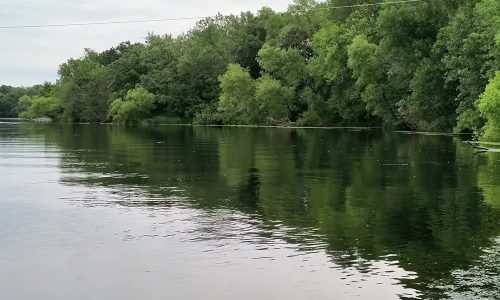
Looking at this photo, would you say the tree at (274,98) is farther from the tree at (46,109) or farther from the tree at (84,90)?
the tree at (46,109)

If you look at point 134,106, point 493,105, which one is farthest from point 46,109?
point 493,105

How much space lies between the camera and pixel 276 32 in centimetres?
10331

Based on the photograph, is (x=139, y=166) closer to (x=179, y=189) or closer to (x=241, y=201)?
(x=179, y=189)

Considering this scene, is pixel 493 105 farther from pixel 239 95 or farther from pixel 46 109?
pixel 46 109

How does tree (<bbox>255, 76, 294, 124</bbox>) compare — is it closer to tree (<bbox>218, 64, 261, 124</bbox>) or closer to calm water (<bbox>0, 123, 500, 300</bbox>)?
tree (<bbox>218, 64, 261, 124</bbox>)

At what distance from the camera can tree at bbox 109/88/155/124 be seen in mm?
116250

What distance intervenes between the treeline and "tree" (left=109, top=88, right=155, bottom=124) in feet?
0.83

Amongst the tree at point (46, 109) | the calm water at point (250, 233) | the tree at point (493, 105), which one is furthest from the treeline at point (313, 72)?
the calm water at point (250, 233)

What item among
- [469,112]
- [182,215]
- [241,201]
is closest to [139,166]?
[241,201]

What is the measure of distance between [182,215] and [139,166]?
48.0ft

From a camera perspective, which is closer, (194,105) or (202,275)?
(202,275)

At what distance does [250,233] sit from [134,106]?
104 meters

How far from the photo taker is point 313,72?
88.0 meters

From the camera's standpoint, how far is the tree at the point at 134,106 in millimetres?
116250
